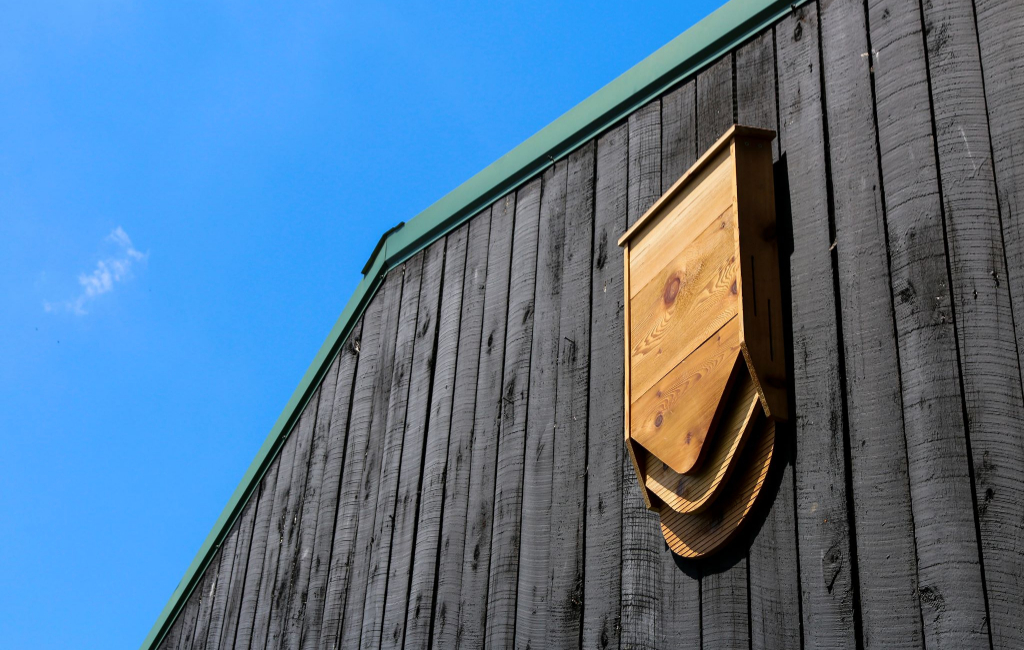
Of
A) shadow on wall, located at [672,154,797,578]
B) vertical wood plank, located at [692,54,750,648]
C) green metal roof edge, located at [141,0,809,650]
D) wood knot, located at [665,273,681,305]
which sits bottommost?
vertical wood plank, located at [692,54,750,648]

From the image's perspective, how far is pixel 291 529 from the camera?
16.1ft

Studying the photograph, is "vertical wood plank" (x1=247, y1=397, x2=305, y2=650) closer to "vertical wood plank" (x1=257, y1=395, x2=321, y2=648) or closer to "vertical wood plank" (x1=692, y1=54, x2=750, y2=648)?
"vertical wood plank" (x1=257, y1=395, x2=321, y2=648)

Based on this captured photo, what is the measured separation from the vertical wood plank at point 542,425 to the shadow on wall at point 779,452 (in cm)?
64

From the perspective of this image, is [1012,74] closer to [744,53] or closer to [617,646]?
[744,53]

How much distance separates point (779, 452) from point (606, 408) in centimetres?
77

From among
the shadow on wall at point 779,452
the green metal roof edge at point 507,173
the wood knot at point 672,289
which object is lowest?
the shadow on wall at point 779,452

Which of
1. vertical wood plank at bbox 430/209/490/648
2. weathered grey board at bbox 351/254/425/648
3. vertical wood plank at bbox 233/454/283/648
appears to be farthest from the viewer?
vertical wood plank at bbox 233/454/283/648

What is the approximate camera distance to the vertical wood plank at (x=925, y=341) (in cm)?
199

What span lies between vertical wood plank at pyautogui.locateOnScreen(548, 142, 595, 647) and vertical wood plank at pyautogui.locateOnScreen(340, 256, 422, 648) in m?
1.13

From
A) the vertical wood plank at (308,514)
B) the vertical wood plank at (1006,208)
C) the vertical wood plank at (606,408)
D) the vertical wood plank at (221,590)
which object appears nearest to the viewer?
the vertical wood plank at (1006,208)

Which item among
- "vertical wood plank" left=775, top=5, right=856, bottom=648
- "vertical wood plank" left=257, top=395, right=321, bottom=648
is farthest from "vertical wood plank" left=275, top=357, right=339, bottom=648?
"vertical wood plank" left=775, top=5, right=856, bottom=648

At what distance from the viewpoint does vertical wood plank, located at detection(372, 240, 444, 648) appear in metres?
3.93

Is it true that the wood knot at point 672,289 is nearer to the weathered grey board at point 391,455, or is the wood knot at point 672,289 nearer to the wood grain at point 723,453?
the wood grain at point 723,453

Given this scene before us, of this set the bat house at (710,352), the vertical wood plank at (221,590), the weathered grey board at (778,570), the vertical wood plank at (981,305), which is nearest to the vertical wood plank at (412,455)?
the bat house at (710,352)
